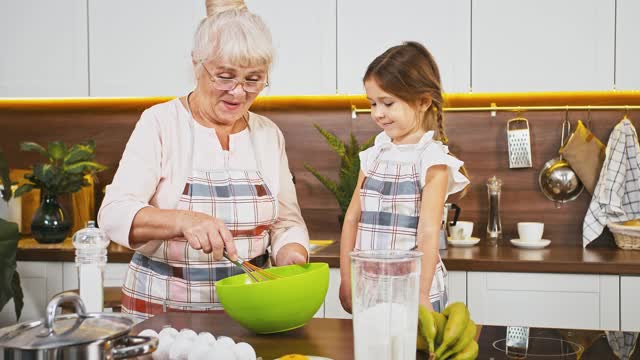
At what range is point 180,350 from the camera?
3.14 feet

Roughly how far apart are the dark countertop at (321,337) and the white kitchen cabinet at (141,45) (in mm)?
1633

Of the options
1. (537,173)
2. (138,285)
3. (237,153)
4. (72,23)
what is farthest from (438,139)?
(72,23)

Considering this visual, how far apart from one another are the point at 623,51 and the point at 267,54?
5.11ft

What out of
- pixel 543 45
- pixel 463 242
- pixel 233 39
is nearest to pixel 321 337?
pixel 233 39

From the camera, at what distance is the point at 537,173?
9.57ft

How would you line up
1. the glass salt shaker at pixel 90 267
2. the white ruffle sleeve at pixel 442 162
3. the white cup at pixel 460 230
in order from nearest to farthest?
the glass salt shaker at pixel 90 267
the white ruffle sleeve at pixel 442 162
the white cup at pixel 460 230

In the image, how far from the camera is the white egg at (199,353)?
3.02 feet

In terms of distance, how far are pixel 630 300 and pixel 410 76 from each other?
3.62 ft

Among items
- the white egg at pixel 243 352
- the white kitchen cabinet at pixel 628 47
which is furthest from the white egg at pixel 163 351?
the white kitchen cabinet at pixel 628 47

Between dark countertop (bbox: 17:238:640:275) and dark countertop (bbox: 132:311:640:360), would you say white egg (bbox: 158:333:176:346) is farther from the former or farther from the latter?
dark countertop (bbox: 17:238:640:275)

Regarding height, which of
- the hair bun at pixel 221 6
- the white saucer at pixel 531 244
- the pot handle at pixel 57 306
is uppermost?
the hair bun at pixel 221 6

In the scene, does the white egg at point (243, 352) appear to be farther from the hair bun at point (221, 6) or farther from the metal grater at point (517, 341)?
the hair bun at point (221, 6)

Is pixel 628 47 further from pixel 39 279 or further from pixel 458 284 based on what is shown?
pixel 39 279

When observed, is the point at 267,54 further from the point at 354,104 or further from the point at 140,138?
the point at 354,104
